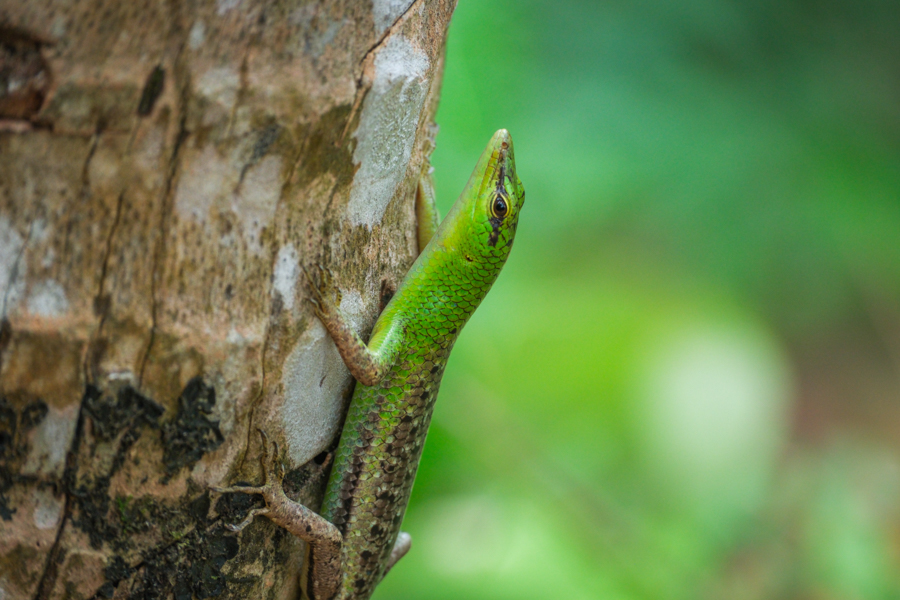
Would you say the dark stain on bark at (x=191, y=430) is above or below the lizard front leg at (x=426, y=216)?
below

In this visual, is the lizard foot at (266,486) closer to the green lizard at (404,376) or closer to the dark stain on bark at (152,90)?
the green lizard at (404,376)

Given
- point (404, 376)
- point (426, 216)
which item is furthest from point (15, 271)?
point (426, 216)

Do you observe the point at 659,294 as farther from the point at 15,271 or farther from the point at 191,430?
the point at 15,271

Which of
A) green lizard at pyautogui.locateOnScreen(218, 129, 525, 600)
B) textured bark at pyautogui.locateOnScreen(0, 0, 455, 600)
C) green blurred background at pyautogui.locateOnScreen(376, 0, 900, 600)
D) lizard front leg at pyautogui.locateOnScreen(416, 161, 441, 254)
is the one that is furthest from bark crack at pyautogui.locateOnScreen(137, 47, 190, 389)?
green blurred background at pyautogui.locateOnScreen(376, 0, 900, 600)

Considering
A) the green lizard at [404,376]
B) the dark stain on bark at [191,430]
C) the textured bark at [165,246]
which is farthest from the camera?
the green lizard at [404,376]

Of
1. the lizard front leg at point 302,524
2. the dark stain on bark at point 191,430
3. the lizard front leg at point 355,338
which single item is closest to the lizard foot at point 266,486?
the lizard front leg at point 302,524

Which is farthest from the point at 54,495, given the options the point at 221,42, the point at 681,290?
the point at 681,290

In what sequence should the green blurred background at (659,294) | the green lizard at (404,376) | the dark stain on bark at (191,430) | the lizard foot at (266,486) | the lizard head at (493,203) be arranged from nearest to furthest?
the dark stain on bark at (191,430) → the lizard foot at (266,486) → the green lizard at (404,376) → the lizard head at (493,203) → the green blurred background at (659,294)
